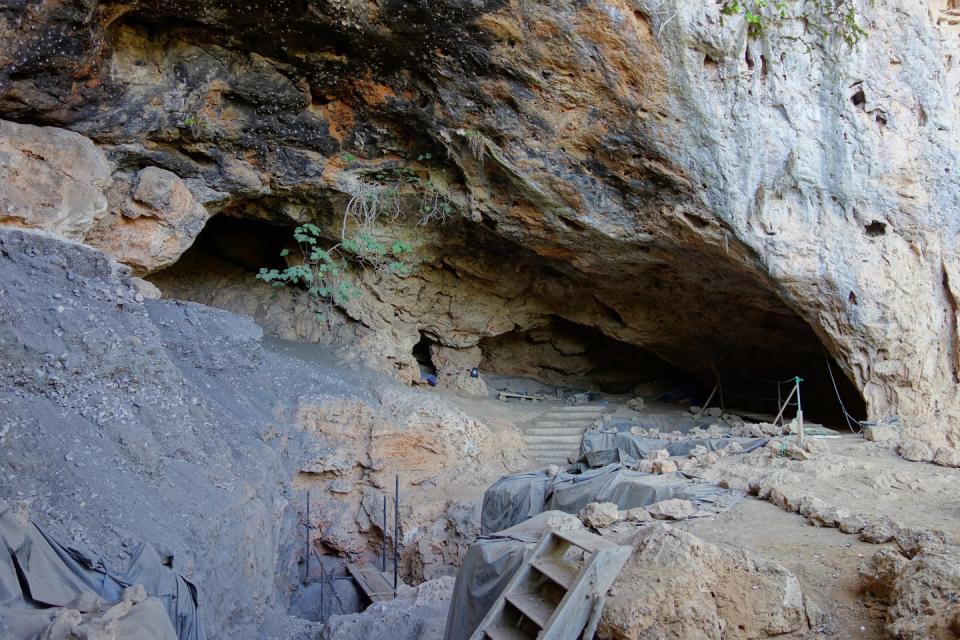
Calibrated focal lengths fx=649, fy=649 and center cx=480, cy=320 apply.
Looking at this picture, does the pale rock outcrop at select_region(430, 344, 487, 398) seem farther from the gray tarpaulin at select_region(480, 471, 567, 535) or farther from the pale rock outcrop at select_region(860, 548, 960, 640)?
the pale rock outcrop at select_region(860, 548, 960, 640)

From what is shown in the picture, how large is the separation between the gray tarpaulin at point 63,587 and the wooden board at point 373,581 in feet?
12.4

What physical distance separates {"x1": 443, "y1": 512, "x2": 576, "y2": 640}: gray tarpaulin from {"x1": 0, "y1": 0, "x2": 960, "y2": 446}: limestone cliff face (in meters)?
5.36

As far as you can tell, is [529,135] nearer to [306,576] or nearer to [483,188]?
[483,188]

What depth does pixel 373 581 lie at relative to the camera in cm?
907

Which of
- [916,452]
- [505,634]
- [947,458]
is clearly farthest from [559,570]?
[916,452]

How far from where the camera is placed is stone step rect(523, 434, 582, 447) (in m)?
11.4

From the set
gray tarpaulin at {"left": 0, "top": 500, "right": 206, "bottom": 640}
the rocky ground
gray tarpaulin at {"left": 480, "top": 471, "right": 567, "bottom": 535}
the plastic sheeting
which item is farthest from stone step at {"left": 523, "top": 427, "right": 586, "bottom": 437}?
gray tarpaulin at {"left": 0, "top": 500, "right": 206, "bottom": 640}

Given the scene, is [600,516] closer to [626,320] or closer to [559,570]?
[559,570]

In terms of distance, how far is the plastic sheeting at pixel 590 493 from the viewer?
579 centimetres

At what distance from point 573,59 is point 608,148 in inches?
51.9

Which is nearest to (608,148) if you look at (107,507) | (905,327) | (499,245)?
(499,245)

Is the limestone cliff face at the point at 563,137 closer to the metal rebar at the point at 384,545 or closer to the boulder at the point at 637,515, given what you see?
the metal rebar at the point at 384,545

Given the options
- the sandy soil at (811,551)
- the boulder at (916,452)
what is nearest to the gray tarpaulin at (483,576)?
the sandy soil at (811,551)

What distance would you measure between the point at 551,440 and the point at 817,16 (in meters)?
7.44
